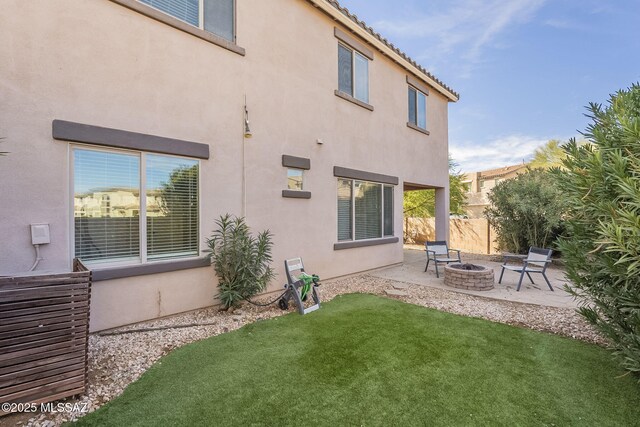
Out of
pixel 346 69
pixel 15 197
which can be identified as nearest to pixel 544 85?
pixel 346 69

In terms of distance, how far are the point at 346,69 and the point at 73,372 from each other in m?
8.54

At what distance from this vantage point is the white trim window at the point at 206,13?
5070 millimetres

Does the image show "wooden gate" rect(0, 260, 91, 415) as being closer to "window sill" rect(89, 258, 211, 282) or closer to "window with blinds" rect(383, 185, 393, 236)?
"window sill" rect(89, 258, 211, 282)

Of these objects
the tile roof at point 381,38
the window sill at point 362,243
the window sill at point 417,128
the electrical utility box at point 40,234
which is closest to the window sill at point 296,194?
the window sill at point 362,243

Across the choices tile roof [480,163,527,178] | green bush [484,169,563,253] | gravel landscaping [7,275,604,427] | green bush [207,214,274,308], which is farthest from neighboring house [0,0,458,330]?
tile roof [480,163,527,178]

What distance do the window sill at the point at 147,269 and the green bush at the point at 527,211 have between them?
1073 centimetres

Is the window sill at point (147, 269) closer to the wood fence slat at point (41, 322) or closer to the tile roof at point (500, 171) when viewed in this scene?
the wood fence slat at point (41, 322)

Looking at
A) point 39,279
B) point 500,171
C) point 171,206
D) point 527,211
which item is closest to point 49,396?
point 39,279

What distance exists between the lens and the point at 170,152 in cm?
497

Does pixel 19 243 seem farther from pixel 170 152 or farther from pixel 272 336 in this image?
pixel 272 336

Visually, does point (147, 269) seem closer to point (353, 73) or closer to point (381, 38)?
point (353, 73)

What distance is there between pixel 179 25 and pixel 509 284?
9.28 meters

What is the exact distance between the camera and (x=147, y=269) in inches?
185

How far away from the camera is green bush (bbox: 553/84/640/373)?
8.50 feet
